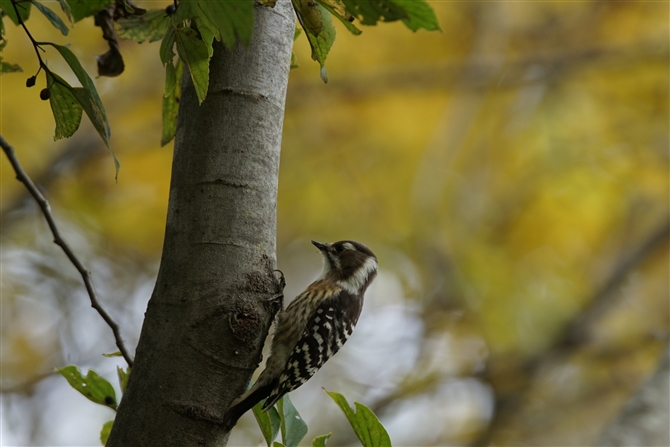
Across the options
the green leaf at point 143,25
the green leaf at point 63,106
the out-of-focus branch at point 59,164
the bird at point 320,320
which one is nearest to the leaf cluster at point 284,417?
the bird at point 320,320

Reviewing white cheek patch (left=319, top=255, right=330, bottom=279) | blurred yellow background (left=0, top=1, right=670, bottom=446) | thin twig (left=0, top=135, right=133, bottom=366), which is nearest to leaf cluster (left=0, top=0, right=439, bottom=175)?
thin twig (left=0, top=135, right=133, bottom=366)

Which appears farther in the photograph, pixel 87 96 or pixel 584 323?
pixel 584 323

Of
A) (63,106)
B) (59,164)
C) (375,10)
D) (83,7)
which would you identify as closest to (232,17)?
(375,10)

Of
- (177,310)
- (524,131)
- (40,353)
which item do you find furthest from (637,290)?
(177,310)

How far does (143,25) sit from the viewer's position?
170cm

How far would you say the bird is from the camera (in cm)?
331

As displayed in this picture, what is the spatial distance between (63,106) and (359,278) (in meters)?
2.85

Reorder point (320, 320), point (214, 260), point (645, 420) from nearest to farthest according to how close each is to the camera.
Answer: point (214, 260) < point (320, 320) < point (645, 420)

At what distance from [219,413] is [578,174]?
29.8 ft

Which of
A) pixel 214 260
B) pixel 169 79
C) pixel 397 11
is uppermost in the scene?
pixel 169 79

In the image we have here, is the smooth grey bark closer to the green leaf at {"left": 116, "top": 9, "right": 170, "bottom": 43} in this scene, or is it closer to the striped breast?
the green leaf at {"left": 116, "top": 9, "right": 170, "bottom": 43}

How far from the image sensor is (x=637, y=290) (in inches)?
369

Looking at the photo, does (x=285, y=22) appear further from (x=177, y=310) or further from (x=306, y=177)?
(x=306, y=177)

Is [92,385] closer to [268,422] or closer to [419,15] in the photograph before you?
[268,422]
